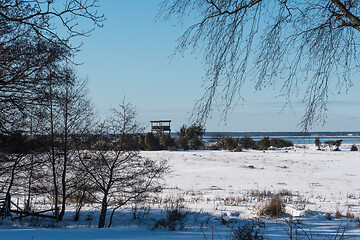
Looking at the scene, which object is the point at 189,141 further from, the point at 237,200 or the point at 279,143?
the point at 237,200

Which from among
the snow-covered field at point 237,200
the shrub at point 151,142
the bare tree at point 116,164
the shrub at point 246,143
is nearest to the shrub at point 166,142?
the shrub at point 151,142

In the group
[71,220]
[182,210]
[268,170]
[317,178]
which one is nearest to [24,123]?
[71,220]

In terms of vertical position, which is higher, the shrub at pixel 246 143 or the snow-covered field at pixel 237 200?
the shrub at pixel 246 143

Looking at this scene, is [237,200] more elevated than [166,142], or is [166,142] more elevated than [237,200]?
[166,142]

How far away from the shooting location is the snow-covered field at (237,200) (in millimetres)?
6723

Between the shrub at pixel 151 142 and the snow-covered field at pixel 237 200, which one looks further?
the shrub at pixel 151 142

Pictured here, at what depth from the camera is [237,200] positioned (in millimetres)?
11984

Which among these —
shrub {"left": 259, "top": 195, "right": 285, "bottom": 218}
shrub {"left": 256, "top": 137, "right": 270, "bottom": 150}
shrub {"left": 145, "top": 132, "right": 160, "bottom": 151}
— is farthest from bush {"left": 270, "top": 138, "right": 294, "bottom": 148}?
shrub {"left": 259, "top": 195, "right": 285, "bottom": 218}

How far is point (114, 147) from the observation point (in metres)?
9.37

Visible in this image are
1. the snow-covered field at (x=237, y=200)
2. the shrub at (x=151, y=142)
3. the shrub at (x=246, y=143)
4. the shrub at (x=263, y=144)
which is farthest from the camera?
the shrub at (x=246, y=143)

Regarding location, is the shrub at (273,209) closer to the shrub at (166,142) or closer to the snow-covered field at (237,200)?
the snow-covered field at (237,200)

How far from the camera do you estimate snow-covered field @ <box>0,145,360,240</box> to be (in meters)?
6.72

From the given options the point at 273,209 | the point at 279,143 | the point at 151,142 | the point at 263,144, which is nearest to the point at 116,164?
the point at 273,209

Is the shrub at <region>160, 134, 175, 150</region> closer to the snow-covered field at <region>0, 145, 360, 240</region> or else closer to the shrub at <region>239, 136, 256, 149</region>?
the snow-covered field at <region>0, 145, 360, 240</region>
